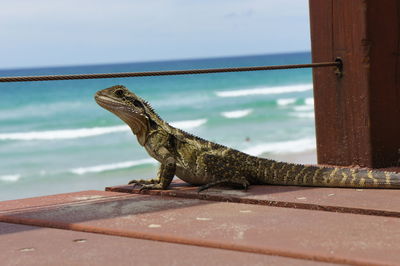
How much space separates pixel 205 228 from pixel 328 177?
168cm

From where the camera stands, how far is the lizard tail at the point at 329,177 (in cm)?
421

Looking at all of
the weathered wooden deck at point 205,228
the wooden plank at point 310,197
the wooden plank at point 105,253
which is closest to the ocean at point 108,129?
the wooden plank at point 310,197

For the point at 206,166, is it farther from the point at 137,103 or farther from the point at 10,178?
the point at 10,178

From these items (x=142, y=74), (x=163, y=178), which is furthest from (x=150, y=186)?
(x=142, y=74)

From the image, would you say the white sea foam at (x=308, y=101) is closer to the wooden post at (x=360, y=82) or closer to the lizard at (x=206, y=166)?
the wooden post at (x=360, y=82)

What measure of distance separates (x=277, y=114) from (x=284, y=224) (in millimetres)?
30814

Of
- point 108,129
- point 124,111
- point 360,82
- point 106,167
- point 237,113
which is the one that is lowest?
point 124,111

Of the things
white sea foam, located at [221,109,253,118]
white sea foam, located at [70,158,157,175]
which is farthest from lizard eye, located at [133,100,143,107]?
white sea foam, located at [221,109,253,118]

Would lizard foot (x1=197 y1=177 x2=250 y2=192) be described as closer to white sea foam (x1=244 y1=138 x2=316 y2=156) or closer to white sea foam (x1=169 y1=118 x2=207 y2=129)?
white sea foam (x1=244 y1=138 x2=316 y2=156)

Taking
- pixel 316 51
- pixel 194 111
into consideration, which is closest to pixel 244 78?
pixel 194 111

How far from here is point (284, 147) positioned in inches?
863

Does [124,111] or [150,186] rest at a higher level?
[124,111]

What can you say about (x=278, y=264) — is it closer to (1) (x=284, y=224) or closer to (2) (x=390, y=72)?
(1) (x=284, y=224)

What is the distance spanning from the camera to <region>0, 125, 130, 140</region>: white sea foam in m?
27.3
